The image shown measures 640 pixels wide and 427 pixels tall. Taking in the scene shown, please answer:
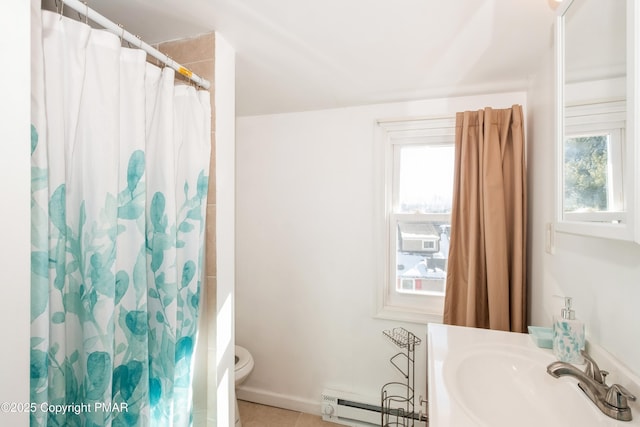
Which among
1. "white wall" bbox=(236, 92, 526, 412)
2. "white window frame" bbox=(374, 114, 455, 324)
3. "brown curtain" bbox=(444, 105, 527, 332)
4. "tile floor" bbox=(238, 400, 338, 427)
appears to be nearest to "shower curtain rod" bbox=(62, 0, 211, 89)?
"white wall" bbox=(236, 92, 526, 412)

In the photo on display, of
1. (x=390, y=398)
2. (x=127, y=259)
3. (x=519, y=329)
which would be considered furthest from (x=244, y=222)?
(x=519, y=329)

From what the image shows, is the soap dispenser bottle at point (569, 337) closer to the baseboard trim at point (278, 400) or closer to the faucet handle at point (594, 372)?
the faucet handle at point (594, 372)

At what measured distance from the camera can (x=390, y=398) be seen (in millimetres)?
1946

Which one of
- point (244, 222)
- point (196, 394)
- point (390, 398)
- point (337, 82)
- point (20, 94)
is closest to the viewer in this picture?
point (20, 94)

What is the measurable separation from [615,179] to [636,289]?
0.31 metres

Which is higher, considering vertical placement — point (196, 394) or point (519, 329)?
point (519, 329)

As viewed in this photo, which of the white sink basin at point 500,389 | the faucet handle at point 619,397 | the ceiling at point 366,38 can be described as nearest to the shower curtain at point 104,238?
the ceiling at point 366,38

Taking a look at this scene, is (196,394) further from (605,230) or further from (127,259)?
(605,230)

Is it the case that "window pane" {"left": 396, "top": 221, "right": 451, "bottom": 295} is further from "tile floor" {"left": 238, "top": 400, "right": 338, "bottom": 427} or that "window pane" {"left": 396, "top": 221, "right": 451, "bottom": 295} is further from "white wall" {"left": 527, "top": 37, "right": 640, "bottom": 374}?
"tile floor" {"left": 238, "top": 400, "right": 338, "bottom": 427}

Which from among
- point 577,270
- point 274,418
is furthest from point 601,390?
point 274,418

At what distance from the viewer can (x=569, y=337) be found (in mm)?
988

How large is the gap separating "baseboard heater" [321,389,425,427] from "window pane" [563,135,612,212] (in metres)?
1.71

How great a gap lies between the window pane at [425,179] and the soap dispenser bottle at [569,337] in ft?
3.47

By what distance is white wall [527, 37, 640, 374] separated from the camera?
826 mm
